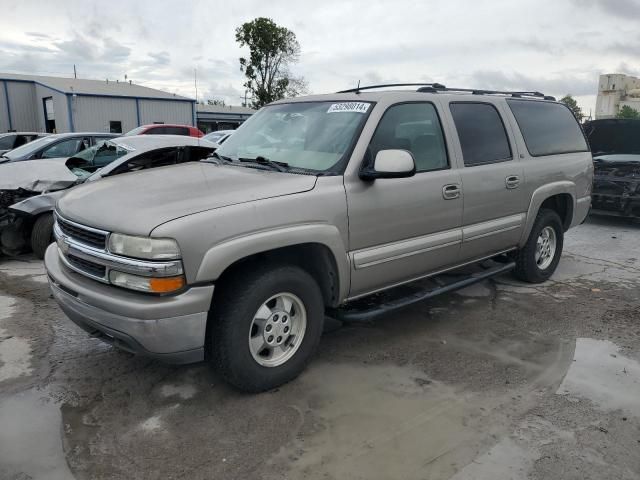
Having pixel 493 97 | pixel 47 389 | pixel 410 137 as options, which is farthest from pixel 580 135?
pixel 47 389

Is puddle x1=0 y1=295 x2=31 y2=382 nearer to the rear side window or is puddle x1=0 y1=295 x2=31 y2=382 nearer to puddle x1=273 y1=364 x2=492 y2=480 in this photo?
puddle x1=273 y1=364 x2=492 y2=480

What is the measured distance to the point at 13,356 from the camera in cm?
391

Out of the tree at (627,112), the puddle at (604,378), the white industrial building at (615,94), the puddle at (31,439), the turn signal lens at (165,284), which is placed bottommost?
the puddle at (604,378)

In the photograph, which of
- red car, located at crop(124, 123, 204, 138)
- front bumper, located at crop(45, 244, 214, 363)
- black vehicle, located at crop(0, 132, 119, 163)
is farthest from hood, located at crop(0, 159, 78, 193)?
red car, located at crop(124, 123, 204, 138)

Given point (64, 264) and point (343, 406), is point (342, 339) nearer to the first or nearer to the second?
point (343, 406)

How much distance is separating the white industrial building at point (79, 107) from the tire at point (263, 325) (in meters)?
30.9

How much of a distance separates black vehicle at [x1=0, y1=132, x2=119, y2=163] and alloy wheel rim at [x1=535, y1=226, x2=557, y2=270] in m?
8.74

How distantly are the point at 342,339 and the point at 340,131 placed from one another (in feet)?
5.38

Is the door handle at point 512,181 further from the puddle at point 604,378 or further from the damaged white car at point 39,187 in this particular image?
the damaged white car at point 39,187

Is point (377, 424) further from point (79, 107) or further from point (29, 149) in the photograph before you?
point (79, 107)

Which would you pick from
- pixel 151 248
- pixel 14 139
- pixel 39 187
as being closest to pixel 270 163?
pixel 151 248

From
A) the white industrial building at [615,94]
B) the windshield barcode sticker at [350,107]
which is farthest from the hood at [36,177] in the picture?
the white industrial building at [615,94]

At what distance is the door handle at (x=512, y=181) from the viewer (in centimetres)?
477

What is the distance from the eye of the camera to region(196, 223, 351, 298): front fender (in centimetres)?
288
